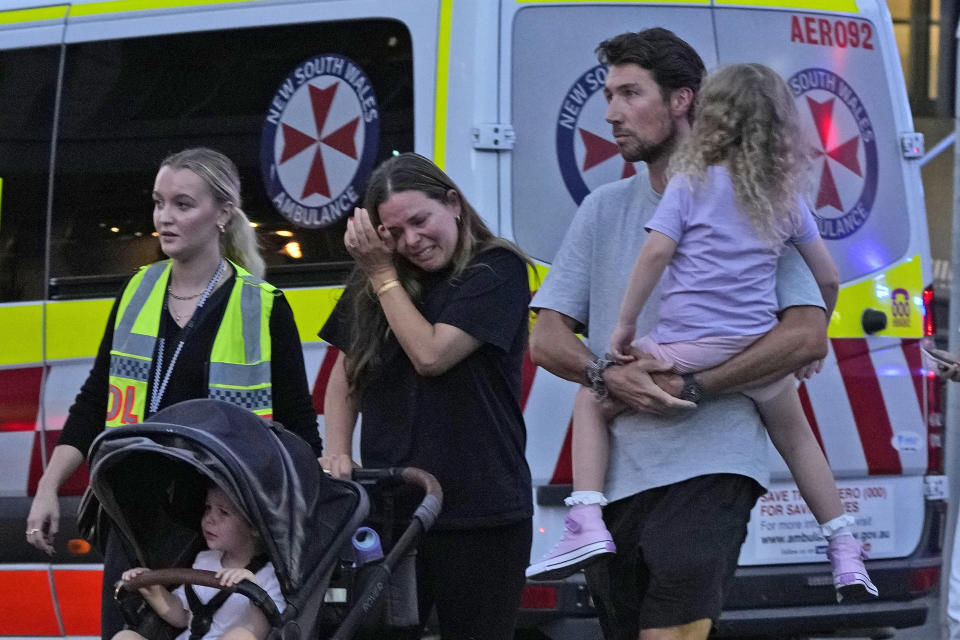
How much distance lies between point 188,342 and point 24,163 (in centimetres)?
252

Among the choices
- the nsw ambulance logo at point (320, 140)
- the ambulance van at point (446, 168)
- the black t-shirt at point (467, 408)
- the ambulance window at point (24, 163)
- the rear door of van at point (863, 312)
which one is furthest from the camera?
the ambulance window at point (24, 163)

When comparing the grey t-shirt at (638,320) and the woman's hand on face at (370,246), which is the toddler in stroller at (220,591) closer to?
the woman's hand on face at (370,246)

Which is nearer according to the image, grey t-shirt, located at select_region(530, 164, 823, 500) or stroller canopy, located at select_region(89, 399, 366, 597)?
stroller canopy, located at select_region(89, 399, 366, 597)

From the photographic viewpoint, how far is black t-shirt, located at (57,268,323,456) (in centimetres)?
373

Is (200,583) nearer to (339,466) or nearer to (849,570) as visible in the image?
(339,466)

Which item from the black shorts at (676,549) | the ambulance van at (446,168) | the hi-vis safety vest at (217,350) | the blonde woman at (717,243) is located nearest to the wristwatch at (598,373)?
the blonde woman at (717,243)

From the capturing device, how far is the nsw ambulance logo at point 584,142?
516cm

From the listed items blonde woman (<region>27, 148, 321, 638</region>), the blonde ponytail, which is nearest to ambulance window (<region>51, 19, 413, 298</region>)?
the blonde ponytail

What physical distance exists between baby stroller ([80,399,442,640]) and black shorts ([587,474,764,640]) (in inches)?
18.3

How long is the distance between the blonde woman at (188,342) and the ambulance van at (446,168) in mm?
1337

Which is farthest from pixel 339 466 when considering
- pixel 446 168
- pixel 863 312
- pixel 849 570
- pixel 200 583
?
pixel 863 312

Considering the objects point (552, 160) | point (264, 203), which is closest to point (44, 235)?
point (264, 203)

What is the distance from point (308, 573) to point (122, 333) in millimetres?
846

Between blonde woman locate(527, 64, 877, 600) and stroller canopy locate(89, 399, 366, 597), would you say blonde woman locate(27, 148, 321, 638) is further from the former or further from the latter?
blonde woman locate(527, 64, 877, 600)
